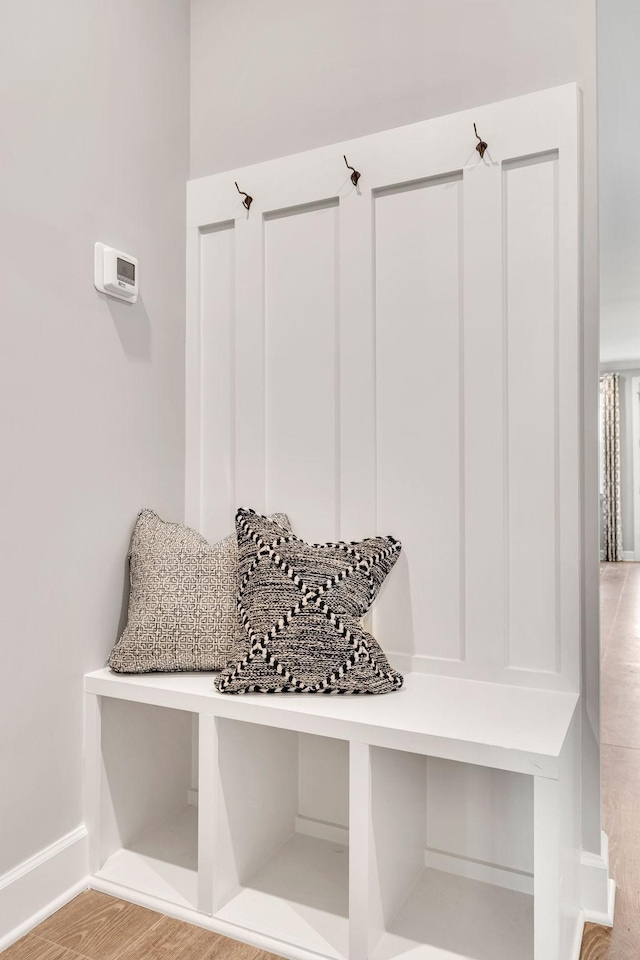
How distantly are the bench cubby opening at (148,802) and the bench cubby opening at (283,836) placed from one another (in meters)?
0.14

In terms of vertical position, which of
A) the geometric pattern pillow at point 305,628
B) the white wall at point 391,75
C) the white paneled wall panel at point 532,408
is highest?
the white wall at point 391,75

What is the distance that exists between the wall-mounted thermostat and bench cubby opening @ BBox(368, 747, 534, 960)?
1.29m

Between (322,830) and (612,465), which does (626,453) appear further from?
(322,830)

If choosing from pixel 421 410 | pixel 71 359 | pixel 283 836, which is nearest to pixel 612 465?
pixel 421 410

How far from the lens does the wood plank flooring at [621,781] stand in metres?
1.46

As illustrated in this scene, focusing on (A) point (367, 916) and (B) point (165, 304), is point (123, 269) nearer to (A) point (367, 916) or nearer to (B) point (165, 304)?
(B) point (165, 304)

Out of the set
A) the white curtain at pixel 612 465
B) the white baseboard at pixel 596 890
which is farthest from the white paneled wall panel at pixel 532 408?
the white curtain at pixel 612 465

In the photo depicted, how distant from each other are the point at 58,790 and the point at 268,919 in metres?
0.58

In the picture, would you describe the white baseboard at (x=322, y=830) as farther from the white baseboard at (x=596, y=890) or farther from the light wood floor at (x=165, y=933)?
the white baseboard at (x=596, y=890)

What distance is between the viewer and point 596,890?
153 cm

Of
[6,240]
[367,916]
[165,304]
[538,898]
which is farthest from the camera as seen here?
[165,304]

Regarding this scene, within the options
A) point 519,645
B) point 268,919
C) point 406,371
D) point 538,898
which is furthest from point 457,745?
point 406,371

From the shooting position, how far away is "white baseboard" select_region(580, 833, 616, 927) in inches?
59.9

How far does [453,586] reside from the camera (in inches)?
65.5
